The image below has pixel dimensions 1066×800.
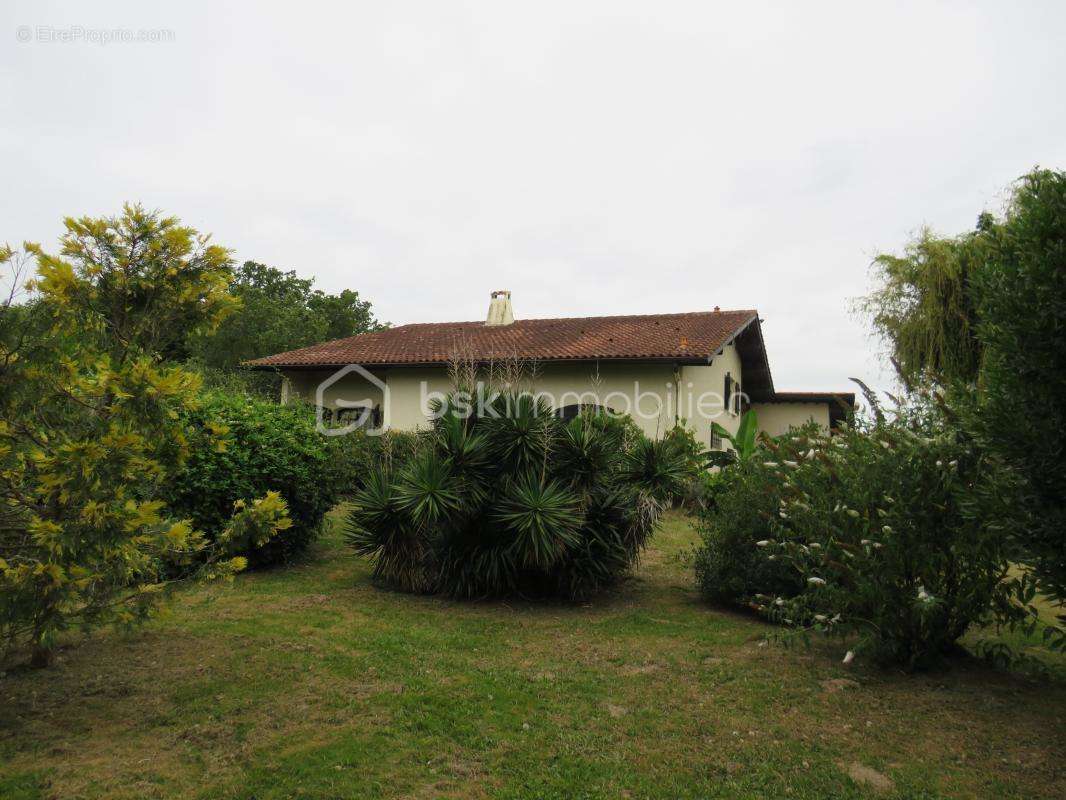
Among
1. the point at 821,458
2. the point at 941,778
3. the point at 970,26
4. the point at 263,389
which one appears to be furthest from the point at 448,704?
the point at 263,389

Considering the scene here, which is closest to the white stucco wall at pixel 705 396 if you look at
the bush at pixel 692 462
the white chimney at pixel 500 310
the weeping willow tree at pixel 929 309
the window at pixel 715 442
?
the window at pixel 715 442

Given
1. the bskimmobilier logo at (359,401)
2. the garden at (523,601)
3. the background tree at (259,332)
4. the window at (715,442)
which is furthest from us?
the background tree at (259,332)

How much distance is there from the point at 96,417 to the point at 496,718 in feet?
10.8

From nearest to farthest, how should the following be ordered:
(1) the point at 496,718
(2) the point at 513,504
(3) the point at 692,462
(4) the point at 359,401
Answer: (1) the point at 496,718 → (2) the point at 513,504 → (3) the point at 692,462 → (4) the point at 359,401

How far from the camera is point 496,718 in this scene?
192 inches

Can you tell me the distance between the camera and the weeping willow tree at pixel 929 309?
57.5 ft

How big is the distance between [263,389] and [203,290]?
74.7 feet

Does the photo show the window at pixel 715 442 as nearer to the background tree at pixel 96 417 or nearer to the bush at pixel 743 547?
the bush at pixel 743 547

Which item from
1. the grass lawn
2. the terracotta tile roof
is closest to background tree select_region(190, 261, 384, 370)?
the terracotta tile roof

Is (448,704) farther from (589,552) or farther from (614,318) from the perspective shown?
(614,318)

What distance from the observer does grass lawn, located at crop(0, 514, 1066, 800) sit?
4.00 m

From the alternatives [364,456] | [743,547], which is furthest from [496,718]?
[364,456]

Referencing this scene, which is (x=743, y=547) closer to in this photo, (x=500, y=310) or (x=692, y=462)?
(x=692, y=462)

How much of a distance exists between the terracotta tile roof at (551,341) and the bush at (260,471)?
24.7 feet
